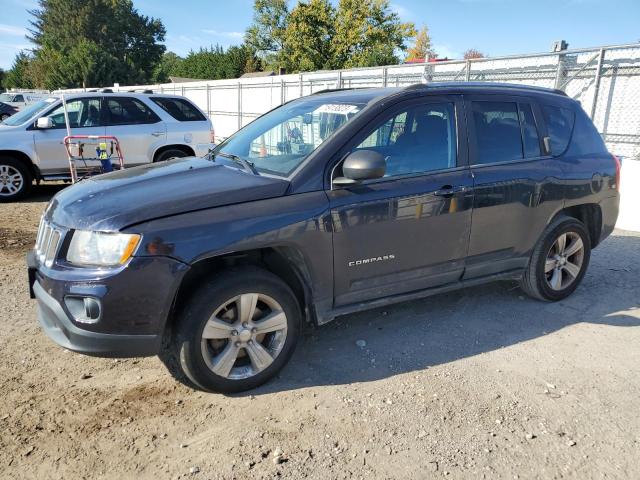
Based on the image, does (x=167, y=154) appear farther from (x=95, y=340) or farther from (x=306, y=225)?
(x=95, y=340)

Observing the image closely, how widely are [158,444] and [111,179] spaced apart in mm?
1788

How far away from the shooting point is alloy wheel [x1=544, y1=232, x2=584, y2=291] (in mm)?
4480

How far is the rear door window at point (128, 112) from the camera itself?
29.2ft

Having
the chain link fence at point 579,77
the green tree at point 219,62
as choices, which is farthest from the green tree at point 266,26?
the chain link fence at point 579,77

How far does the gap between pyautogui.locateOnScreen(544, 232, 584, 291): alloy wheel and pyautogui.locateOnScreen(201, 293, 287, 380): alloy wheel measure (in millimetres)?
2626

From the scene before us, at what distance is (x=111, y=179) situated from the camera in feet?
11.4

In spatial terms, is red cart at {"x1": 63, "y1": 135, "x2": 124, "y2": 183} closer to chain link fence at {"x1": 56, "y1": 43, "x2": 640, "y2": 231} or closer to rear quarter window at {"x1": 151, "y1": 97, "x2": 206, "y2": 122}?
rear quarter window at {"x1": 151, "y1": 97, "x2": 206, "y2": 122}

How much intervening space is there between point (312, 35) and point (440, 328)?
44035 mm

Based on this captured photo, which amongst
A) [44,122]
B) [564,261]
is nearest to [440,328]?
[564,261]

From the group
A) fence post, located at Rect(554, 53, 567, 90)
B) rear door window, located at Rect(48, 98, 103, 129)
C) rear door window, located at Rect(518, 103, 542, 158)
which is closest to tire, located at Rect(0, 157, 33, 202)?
rear door window, located at Rect(48, 98, 103, 129)

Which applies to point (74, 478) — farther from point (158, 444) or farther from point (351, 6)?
point (351, 6)

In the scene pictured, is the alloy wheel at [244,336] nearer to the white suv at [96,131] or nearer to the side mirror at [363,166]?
the side mirror at [363,166]

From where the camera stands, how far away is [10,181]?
8570 mm

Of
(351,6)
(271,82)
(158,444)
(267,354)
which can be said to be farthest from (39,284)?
(351,6)
